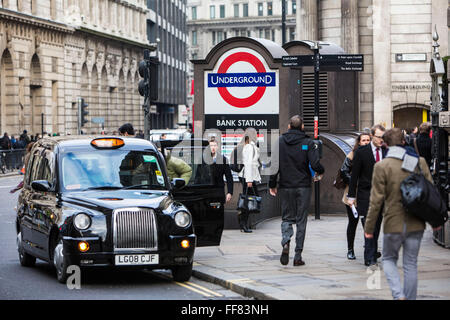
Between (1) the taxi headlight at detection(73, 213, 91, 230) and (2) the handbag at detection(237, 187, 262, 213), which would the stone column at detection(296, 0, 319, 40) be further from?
(1) the taxi headlight at detection(73, 213, 91, 230)

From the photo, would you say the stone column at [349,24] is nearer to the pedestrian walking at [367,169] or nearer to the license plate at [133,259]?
the pedestrian walking at [367,169]

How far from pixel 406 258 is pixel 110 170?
497 centimetres

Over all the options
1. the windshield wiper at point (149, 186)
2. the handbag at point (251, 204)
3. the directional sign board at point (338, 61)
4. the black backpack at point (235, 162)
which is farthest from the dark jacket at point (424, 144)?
the windshield wiper at point (149, 186)

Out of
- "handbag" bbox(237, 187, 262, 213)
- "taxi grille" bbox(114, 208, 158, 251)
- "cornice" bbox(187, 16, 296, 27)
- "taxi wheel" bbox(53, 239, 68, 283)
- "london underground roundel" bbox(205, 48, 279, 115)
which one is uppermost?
"cornice" bbox(187, 16, 296, 27)

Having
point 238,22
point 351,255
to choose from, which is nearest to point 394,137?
point 351,255

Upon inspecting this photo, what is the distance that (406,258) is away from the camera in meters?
8.99

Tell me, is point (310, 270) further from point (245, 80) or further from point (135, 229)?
point (245, 80)

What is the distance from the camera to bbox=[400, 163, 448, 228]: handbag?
866 centimetres

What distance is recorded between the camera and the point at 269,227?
19.2 m

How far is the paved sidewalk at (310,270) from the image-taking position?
10570mm

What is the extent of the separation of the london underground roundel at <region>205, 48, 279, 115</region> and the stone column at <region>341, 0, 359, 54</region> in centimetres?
1289

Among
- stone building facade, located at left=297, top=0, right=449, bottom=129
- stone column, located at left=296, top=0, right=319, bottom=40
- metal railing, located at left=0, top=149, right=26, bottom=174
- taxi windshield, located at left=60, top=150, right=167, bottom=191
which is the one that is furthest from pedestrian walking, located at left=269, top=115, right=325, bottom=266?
metal railing, located at left=0, top=149, right=26, bottom=174

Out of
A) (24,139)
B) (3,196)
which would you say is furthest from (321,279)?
(24,139)
